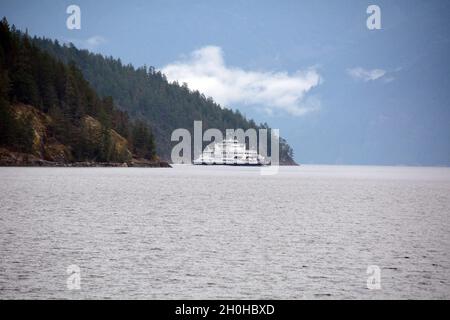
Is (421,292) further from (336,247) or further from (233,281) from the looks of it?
(336,247)

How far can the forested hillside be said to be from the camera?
430 ft

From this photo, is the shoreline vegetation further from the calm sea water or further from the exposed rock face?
the calm sea water

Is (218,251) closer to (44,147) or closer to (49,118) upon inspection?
(44,147)

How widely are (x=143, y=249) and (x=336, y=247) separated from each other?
36.3 feet

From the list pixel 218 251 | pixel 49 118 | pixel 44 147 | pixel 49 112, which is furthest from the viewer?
pixel 49 112

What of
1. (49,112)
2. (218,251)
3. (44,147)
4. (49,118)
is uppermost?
(49,112)

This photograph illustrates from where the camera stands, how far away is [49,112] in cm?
14950

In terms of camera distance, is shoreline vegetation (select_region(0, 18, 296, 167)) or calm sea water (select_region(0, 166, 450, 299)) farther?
shoreline vegetation (select_region(0, 18, 296, 167))

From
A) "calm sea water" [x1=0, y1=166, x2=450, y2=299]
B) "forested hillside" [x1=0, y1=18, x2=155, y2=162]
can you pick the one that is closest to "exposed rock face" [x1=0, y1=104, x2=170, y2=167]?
"forested hillside" [x1=0, y1=18, x2=155, y2=162]

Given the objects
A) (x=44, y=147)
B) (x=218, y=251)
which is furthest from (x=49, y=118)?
(x=218, y=251)

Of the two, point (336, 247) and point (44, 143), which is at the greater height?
point (44, 143)

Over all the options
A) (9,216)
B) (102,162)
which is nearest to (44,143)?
(102,162)

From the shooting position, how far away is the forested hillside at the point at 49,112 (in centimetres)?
13112

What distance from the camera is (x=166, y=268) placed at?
87.1ft
